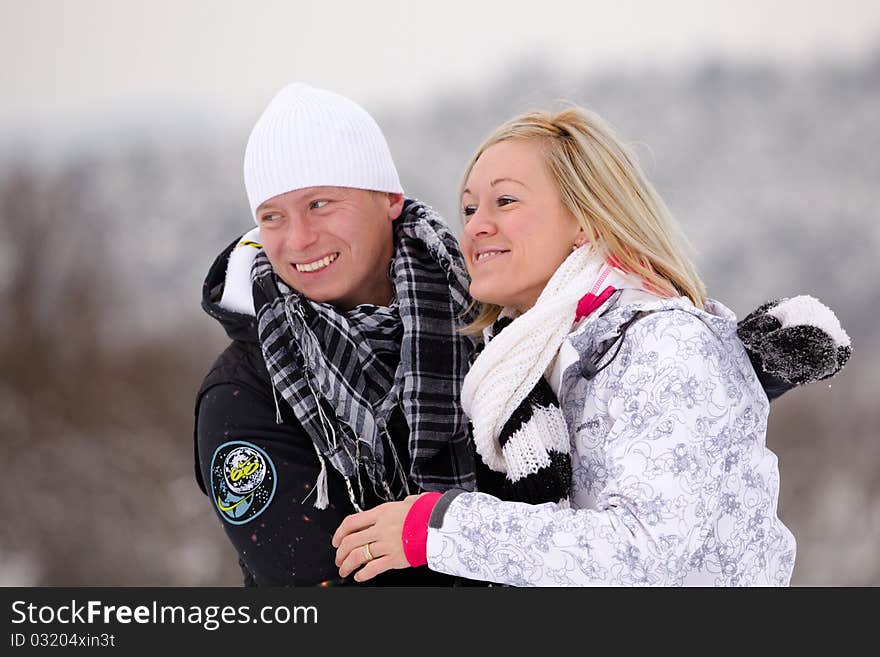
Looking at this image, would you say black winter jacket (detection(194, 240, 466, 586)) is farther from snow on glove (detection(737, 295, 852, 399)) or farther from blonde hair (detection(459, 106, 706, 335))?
snow on glove (detection(737, 295, 852, 399))

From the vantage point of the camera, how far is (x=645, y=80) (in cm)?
484

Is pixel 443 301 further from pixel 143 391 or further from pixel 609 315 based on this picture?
pixel 143 391

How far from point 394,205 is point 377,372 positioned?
16.1 inches

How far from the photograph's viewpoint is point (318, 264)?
2.10m

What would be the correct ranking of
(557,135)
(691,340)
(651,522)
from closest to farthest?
(651,522) < (691,340) < (557,135)

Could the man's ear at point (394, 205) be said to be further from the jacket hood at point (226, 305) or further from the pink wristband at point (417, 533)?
the pink wristband at point (417, 533)

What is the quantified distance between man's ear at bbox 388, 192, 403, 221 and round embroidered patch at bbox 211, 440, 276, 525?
574mm

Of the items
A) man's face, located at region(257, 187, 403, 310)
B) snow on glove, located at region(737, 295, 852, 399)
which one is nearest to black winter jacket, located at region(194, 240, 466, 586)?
man's face, located at region(257, 187, 403, 310)

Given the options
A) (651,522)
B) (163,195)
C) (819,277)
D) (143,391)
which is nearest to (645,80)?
(819,277)

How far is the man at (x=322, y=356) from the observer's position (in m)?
1.97

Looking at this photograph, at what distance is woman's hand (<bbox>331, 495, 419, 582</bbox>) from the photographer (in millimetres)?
1674

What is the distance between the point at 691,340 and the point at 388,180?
0.81 m

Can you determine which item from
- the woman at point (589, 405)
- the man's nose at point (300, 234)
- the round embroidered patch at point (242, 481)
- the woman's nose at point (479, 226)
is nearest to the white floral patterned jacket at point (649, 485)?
the woman at point (589, 405)

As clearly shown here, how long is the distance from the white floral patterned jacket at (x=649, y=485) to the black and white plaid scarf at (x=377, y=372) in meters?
0.29
